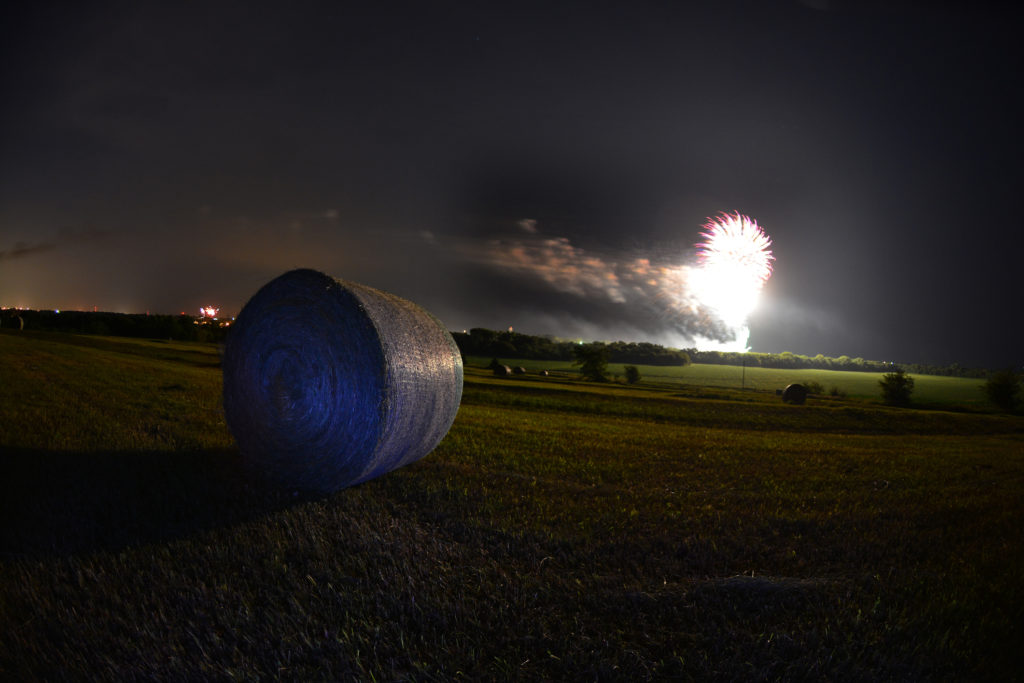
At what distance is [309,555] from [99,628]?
69.0 inches

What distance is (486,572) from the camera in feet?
16.9

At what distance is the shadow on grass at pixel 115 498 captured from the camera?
5676 mm

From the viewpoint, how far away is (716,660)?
388 cm

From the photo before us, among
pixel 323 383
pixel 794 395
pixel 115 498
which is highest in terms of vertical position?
pixel 323 383

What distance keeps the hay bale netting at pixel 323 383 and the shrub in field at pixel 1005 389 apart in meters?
61.1

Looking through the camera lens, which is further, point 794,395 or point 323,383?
point 794,395

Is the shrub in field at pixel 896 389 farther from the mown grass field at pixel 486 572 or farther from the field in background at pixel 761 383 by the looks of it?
the mown grass field at pixel 486 572

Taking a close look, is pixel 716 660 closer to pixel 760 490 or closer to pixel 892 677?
pixel 892 677

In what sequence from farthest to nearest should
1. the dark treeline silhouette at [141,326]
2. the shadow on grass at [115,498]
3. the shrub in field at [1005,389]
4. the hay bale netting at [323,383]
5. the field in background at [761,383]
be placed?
the dark treeline silhouette at [141,326] < the field in background at [761,383] < the shrub in field at [1005,389] < the hay bale netting at [323,383] < the shadow on grass at [115,498]

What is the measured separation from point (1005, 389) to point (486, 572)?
208 feet

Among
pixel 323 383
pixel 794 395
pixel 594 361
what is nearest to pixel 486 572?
pixel 323 383

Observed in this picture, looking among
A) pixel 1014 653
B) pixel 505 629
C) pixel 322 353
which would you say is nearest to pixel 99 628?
pixel 505 629

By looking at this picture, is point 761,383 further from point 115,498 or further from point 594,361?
point 115,498

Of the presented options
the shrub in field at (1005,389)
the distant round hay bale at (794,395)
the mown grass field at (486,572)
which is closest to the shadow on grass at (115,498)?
the mown grass field at (486,572)
